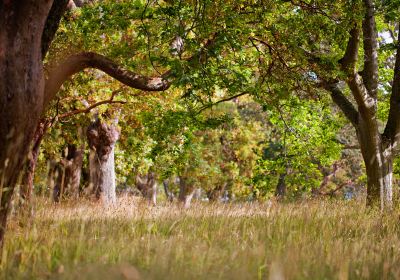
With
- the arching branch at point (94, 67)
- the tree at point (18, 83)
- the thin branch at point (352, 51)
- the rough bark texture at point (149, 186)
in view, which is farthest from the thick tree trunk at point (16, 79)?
the rough bark texture at point (149, 186)

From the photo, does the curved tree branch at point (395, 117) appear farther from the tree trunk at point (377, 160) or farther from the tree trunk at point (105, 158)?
the tree trunk at point (105, 158)

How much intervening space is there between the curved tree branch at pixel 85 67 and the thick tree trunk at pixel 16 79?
2846 millimetres

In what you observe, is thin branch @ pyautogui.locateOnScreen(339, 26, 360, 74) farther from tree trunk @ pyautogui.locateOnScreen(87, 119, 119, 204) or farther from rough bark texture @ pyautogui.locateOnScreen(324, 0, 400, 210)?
tree trunk @ pyautogui.locateOnScreen(87, 119, 119, 204)

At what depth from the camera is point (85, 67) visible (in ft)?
28.7

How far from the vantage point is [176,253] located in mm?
3873

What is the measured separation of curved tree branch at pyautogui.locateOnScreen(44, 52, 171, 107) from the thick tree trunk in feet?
9.34

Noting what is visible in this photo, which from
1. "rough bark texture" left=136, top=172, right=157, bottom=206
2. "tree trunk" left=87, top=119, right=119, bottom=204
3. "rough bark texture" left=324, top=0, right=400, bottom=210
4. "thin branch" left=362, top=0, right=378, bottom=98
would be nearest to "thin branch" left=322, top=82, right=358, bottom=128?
"rough bark texture" left=324, top=0, right=400, bottom=210

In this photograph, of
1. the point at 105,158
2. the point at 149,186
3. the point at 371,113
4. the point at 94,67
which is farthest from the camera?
the point at 149,186

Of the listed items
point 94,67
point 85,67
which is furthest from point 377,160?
point 85,67

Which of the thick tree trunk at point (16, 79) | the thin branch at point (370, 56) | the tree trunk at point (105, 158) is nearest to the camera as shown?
the thick tree trunk at point (16, 79)

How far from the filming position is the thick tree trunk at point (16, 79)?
4.76m

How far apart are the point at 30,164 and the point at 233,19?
6866 mm

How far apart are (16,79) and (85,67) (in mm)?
4014

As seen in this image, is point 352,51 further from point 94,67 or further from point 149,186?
point 149,186
